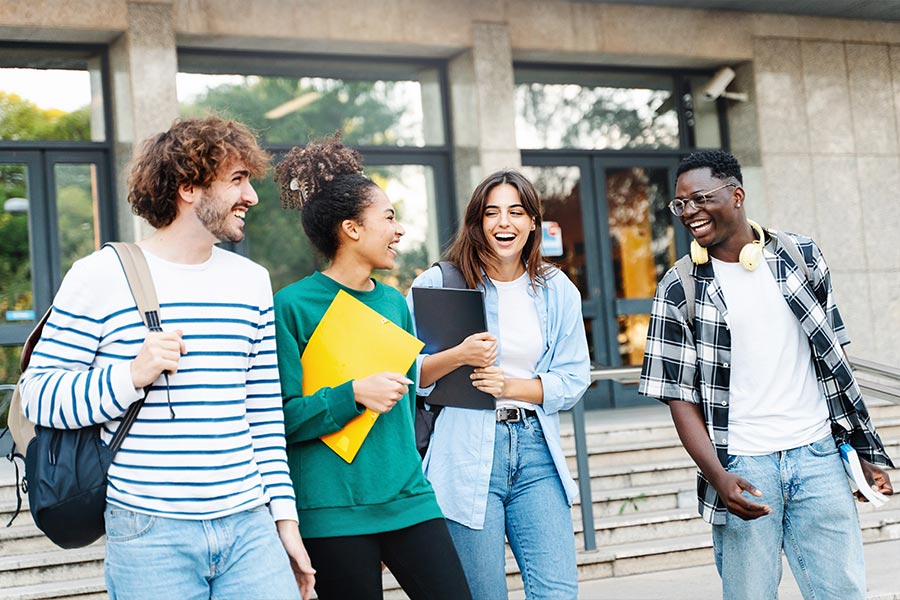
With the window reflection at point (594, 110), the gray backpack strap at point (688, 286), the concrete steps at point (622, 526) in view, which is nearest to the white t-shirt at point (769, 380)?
the gray backpack strap at point (688, 286)

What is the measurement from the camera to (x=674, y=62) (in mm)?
11477

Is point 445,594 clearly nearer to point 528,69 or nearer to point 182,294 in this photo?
point 182,294

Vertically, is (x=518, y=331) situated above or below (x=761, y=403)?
above

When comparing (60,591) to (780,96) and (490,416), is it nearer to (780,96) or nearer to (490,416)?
(490,416)

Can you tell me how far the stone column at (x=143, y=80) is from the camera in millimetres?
9016

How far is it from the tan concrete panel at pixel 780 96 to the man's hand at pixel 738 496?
8458 mm

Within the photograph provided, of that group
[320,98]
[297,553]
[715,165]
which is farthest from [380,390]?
[320,98]

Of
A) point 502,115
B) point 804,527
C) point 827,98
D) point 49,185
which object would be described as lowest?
point 804,527

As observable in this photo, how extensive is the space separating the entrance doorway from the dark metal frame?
13.1 feet

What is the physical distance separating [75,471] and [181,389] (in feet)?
0.96

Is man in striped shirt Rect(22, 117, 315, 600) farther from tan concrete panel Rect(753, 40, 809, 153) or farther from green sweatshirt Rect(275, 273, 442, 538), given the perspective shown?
tan concrete panel Rect(753, 40, 809, 153)

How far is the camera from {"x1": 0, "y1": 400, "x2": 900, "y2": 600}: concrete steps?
581cm

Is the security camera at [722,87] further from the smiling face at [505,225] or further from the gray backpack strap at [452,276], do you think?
the gray backpack strap at [452,276]

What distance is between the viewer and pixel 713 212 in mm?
3611
